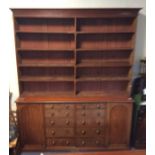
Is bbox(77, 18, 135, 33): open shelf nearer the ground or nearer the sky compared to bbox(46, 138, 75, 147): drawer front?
nearer the sky

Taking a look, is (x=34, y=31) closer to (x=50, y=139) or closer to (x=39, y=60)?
(x=39, y=60)

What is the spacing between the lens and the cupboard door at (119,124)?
2771 millimetres

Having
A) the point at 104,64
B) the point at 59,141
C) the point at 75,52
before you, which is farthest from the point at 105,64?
the point at 59,141

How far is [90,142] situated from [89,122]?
1.12 ft

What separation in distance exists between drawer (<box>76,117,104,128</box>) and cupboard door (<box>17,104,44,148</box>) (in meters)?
0.56

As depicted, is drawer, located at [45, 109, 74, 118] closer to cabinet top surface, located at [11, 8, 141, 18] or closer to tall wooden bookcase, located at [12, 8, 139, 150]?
tall wooden bookcase, located at [12, 8, 139, 150]

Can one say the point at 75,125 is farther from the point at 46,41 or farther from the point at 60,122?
the point at 46,41

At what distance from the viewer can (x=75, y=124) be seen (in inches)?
111

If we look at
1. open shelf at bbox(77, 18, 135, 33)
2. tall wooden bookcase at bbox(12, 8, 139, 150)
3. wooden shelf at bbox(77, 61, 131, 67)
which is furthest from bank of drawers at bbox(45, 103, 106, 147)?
open shelf at bbox(77, 18, 135, 33)

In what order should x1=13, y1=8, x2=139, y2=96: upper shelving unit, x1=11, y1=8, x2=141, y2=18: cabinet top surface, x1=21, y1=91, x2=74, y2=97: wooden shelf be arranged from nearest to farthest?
x1=11, y1=8, x2=141, y2=18: cabinet top surface < x1=13, y1=8, x2=139, y2=96: upper shelving unit < x1=21, y1=91, x2=74, y2=97: wooden shelf

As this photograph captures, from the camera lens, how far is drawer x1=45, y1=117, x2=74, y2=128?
2789 mm

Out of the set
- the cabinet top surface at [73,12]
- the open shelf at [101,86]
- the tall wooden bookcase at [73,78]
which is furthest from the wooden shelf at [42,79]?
the cabinet top surface at [73,12]

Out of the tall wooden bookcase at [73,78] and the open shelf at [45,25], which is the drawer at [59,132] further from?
the open shelf at [45,25]

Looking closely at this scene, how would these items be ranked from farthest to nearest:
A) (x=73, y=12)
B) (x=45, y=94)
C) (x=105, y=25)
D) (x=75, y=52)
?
(x=45, y=94) < (x=105, y=25) < (x=75, y=52) < (x=73, y=12)
